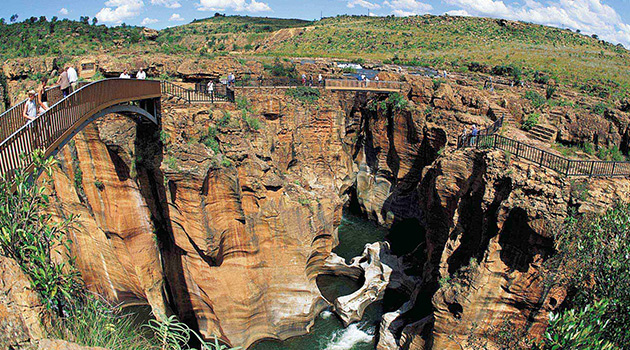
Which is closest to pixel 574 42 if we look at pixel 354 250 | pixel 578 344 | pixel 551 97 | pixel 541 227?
pixel 551 97

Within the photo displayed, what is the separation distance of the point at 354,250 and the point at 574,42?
64.5m

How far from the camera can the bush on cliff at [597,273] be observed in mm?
9359

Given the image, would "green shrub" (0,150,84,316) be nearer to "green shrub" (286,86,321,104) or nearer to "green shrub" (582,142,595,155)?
"green shrub" (582,142,595,155)

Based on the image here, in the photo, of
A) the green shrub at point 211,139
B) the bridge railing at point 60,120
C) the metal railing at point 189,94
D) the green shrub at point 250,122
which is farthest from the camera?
the green shrub at point 250,122

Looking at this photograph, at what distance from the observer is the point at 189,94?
21.8 meters

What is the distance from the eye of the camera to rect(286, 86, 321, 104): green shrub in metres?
28.6

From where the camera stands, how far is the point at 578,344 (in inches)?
341

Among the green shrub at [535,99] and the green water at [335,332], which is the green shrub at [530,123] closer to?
the green shrub at [535,99]

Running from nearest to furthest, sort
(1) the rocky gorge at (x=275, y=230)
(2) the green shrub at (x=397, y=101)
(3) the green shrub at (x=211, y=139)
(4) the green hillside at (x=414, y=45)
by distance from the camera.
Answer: (1) the rocky gorge at (x=275, y=230) → (3) the green shrub at (x=211, y=139) → (2) the green shrub at (x=397, y=101) → (4) the green hillside at (x=414, y=45)

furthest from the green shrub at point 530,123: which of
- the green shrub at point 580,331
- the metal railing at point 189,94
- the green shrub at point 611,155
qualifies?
the metal railing at point 189,94

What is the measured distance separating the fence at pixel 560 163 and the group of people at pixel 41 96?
614 inches

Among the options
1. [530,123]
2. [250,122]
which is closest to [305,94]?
[250,122]

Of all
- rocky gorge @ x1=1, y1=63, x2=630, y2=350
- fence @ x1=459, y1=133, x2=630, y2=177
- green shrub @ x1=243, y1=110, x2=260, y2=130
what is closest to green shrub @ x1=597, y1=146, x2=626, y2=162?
rocky gorge @ x1=1, y1=63, x2=630, y2=350

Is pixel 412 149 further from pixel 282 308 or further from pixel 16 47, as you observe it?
pixel 16 47
